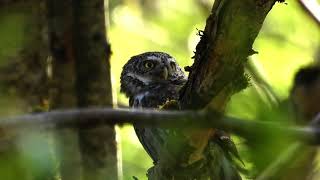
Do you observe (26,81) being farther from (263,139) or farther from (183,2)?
(183,2)

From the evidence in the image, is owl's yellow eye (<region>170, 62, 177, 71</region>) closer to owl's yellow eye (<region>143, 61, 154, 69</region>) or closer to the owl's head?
the owl's head

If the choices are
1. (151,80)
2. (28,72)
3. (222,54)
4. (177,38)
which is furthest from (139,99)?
(222,54)

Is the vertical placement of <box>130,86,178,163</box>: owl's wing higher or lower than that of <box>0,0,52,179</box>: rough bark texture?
lower

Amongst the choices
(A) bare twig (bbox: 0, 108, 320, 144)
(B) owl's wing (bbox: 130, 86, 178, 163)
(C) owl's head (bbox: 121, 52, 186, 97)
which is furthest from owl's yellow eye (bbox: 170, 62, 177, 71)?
(A) bare twig (bbox: 0, 108, 320, 144)

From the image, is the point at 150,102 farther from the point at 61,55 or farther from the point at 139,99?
the point at 61,55

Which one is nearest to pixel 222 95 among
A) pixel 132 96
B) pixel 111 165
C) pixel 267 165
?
pixel 267 165

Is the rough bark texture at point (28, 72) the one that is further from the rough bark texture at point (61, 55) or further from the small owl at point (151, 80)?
the small owl at point (151, 80)
